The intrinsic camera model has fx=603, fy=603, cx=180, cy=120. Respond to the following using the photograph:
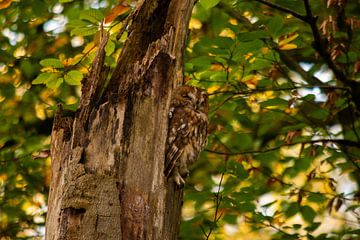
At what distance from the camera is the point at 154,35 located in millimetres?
3178

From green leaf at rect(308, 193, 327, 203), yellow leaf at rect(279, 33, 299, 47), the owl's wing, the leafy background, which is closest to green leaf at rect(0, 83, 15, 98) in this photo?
the leafy background

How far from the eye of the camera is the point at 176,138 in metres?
3.10

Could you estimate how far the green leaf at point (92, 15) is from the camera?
3252mm

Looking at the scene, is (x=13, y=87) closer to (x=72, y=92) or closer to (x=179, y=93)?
(x=72, y=92)

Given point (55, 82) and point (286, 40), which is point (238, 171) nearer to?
point (286, 40)

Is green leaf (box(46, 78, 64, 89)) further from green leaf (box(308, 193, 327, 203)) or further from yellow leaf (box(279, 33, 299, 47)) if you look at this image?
green leaf (box(308, 193, 327, 203))

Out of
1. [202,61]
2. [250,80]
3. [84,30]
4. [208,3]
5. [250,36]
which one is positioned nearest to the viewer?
[208,3]

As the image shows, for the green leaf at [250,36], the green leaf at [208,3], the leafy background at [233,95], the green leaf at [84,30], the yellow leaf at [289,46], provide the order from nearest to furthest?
1. the green leaf at [208,3]
2. the green leaf at [84,30]
3. the green leaf at [250,36]
4. the leafy background at [233,95]
5. the yellow leaf at [289,46]

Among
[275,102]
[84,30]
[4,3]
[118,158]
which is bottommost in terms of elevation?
[118,158]

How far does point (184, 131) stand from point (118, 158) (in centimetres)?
65

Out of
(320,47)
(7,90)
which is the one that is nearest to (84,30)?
(320,47)

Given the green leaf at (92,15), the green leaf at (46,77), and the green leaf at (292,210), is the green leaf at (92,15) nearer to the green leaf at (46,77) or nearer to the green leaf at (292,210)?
the green leaf at (46,77)

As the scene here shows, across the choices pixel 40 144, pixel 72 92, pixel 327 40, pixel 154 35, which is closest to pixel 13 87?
pixel 40 144

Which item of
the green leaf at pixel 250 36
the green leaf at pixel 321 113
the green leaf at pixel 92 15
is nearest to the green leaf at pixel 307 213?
the green leaf at pixel 321 113
